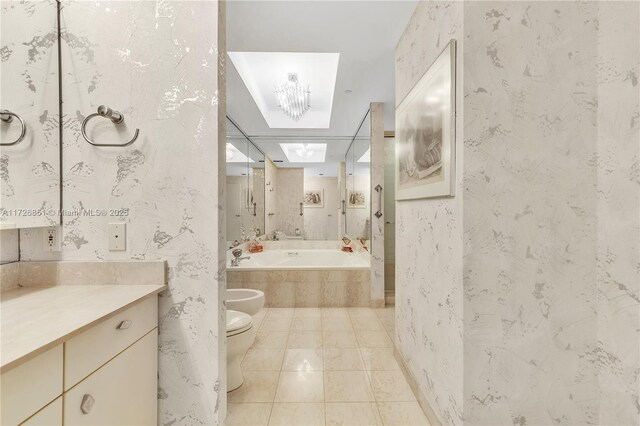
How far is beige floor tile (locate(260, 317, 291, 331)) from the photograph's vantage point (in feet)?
9.14

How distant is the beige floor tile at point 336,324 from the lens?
2.78 m

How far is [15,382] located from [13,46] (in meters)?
1.24

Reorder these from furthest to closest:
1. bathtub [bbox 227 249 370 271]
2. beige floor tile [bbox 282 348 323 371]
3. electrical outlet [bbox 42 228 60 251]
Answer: bathtub [bbox 227 249 370 271] → beige floor tile [bbox 282 348 323 371] → electrical outlet [bbox 42 228 60 251]

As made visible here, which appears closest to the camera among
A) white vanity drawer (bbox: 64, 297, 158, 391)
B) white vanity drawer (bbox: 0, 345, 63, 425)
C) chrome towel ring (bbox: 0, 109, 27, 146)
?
white vanity drawer (bbox: 0, 345, 63, 425)

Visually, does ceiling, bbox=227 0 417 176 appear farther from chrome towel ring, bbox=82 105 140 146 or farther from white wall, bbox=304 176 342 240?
white wall, bbox=304 176 342 240

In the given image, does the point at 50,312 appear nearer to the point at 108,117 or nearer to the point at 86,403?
the point at 86,403

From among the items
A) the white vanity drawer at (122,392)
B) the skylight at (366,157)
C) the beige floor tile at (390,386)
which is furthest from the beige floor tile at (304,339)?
the skylight at (366,157)

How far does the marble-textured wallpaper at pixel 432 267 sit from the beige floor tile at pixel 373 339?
1.23 feet

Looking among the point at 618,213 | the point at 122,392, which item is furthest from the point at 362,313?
the point at 122,392

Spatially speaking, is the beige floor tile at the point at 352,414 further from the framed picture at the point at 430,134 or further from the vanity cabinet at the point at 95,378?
the framed picture at the point at 430,134

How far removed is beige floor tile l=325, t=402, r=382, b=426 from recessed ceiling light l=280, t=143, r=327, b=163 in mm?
3601

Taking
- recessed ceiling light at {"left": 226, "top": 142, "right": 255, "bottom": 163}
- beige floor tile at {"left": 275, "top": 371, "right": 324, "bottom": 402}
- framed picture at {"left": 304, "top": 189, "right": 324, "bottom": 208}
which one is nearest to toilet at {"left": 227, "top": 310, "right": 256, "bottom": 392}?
beige floor tile at {"left": 275, "top": 371, "right": 324, "bottom": 402}

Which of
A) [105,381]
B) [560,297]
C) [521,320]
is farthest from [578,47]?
[105,381]

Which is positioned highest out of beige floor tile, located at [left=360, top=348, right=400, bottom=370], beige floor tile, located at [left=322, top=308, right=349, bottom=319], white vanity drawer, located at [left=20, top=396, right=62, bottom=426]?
white vanity drawer, located at [left=20, top=396, right=62, bottom=426]
